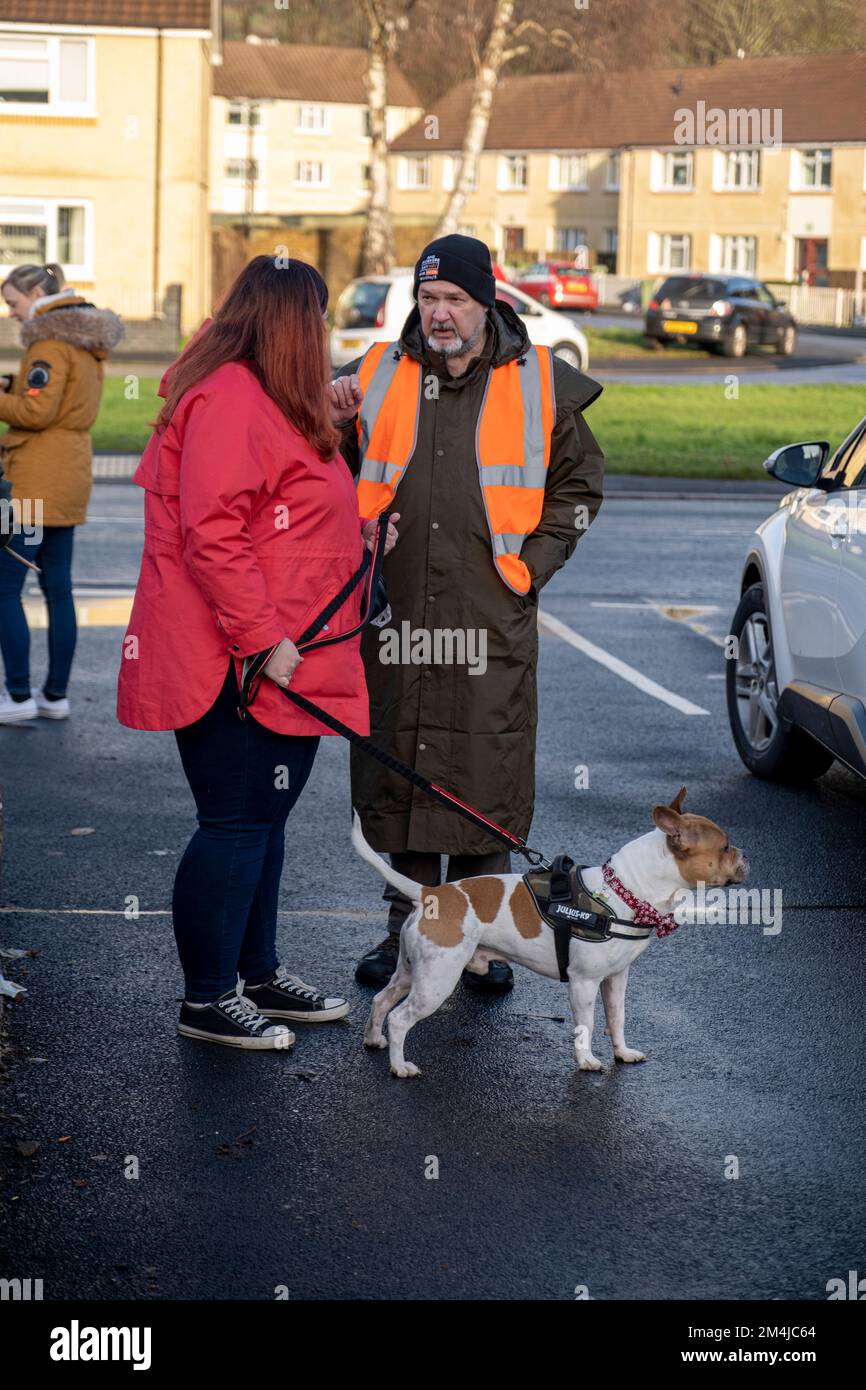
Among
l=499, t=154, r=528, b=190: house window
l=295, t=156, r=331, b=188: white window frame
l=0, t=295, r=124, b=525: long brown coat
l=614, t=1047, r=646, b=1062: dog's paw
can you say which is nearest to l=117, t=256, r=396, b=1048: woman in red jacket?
l=614, t=1047, r=646, b=1062: dog's paw

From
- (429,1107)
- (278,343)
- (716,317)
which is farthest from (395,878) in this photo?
(716,317)

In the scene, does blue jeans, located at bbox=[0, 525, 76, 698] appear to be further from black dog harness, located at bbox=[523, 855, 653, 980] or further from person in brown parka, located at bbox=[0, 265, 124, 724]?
black dog harness, located at bbox=[523, 855, 653, 980]

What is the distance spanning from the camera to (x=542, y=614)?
1170 centimetres

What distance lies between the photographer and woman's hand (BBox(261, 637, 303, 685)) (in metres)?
4.35

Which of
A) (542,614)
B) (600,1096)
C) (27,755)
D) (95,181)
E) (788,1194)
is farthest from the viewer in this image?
(95,181)

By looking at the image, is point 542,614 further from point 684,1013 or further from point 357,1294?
point 357,1294

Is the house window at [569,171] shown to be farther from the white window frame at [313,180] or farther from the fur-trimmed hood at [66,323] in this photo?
the fur-trimmed hood at [66,323]

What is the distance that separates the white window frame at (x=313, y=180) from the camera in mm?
80062

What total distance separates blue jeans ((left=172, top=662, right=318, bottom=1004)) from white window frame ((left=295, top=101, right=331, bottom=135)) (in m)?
78.7

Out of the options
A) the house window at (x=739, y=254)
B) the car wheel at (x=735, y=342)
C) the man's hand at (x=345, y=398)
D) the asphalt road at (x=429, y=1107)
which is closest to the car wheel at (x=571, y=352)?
the car wheel at (x=735, y=342)

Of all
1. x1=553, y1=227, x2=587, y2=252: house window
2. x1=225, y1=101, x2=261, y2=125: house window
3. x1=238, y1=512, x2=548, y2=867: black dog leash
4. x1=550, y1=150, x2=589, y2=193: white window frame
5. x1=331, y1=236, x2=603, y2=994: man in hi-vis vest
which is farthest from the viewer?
x1=225, y1=101, x2=261, y2=125: house window
